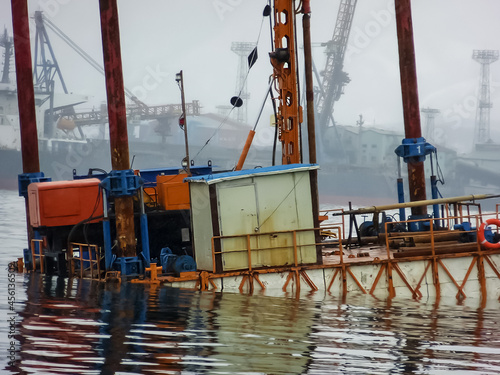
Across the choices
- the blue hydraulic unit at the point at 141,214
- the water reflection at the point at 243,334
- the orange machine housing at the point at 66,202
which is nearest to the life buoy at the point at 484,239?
the water reflection at the point at 243,334

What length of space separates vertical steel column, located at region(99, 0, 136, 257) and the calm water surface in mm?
1491

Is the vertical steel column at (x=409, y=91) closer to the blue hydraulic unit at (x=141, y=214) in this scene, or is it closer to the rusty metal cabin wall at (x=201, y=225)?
the rusty metal cabin wall at (x=201, y=225)

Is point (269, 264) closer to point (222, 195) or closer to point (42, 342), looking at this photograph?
point (222, 195)

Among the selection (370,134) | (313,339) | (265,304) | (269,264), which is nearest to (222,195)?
(269,264)

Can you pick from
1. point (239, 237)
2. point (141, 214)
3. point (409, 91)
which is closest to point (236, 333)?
point (239, 237)

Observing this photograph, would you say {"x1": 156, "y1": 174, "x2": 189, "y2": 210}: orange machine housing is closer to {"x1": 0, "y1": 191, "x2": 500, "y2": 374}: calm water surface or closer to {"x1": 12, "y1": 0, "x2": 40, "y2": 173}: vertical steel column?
{"x1": 0, "y1": 191, "x2": 500, "y2": 374}: calm water surface

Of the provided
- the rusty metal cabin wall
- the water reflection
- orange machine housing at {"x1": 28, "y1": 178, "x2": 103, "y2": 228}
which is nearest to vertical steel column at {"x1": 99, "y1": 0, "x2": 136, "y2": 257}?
orange machine housing at {"x1": 28, "y1": 178, "x2": 103, "y2": 228}

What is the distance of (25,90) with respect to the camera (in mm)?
26406

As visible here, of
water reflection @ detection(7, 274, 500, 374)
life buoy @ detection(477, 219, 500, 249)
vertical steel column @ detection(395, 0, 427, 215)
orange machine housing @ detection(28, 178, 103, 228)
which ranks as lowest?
water reflection @ detection(7, 274, 500, 374)

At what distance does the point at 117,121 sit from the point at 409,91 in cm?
962

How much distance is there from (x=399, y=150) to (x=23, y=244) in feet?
98.7

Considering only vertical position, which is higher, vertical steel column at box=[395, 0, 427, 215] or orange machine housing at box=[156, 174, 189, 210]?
vertical steel column at box=[395, 0, 427, 215]

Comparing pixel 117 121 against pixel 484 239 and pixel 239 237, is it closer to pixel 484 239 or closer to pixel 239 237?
pixel 239 237

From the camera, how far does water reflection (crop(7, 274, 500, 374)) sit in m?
10.4
